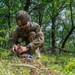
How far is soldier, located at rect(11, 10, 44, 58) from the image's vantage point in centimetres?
528

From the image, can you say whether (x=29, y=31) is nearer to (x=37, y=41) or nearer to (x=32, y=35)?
(x=32, y=35)

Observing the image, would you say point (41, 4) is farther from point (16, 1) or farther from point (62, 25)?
point (62, 25)

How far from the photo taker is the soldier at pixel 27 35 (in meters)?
5.28

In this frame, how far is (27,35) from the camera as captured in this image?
18.7 feet

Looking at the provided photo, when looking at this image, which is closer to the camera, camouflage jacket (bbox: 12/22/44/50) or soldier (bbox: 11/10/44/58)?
soldier (bbox: 11/10/44/58)

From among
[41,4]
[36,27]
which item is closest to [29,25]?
[36,27]

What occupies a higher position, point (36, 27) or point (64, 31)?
point (36, 27)

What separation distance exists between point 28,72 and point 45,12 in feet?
55.6

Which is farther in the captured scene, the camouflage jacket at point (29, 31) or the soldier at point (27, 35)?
the camouflage jacket at point (29, 31)

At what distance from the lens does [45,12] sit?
20.1 metres

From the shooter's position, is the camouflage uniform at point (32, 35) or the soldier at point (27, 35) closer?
the soldier at point (27, 35)

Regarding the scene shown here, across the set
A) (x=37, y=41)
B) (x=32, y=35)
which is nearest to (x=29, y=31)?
(x=32, y=35)

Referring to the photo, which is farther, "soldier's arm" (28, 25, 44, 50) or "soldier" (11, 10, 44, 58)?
"soldier's arm" (28, 25, 44, 50)

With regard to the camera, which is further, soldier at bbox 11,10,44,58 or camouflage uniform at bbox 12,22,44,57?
camouflage uniform at bbox 12,22,44,57
